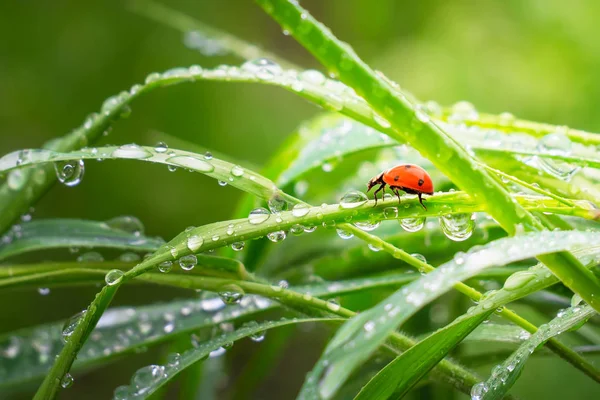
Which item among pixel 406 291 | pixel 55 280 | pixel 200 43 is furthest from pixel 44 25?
pixel 406 291

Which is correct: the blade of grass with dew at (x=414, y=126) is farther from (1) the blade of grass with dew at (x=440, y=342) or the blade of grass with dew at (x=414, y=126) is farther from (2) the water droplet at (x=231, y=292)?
(2) the water droplet at (x=231, y=292)

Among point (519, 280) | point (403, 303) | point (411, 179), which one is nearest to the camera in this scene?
point (403, 303)

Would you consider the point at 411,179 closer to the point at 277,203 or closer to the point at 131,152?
the point at 277,203

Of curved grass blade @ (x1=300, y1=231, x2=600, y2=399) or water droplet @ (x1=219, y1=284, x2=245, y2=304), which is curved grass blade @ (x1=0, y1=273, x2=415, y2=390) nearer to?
water droplet @ (x1=219, y1=284, x2=245, y2=304)

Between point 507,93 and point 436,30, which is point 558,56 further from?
point 436,30

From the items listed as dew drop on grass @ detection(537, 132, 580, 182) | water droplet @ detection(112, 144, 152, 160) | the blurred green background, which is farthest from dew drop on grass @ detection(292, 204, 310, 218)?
the blurred green background

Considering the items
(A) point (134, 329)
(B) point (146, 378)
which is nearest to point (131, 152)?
(B) point (146, 378)
